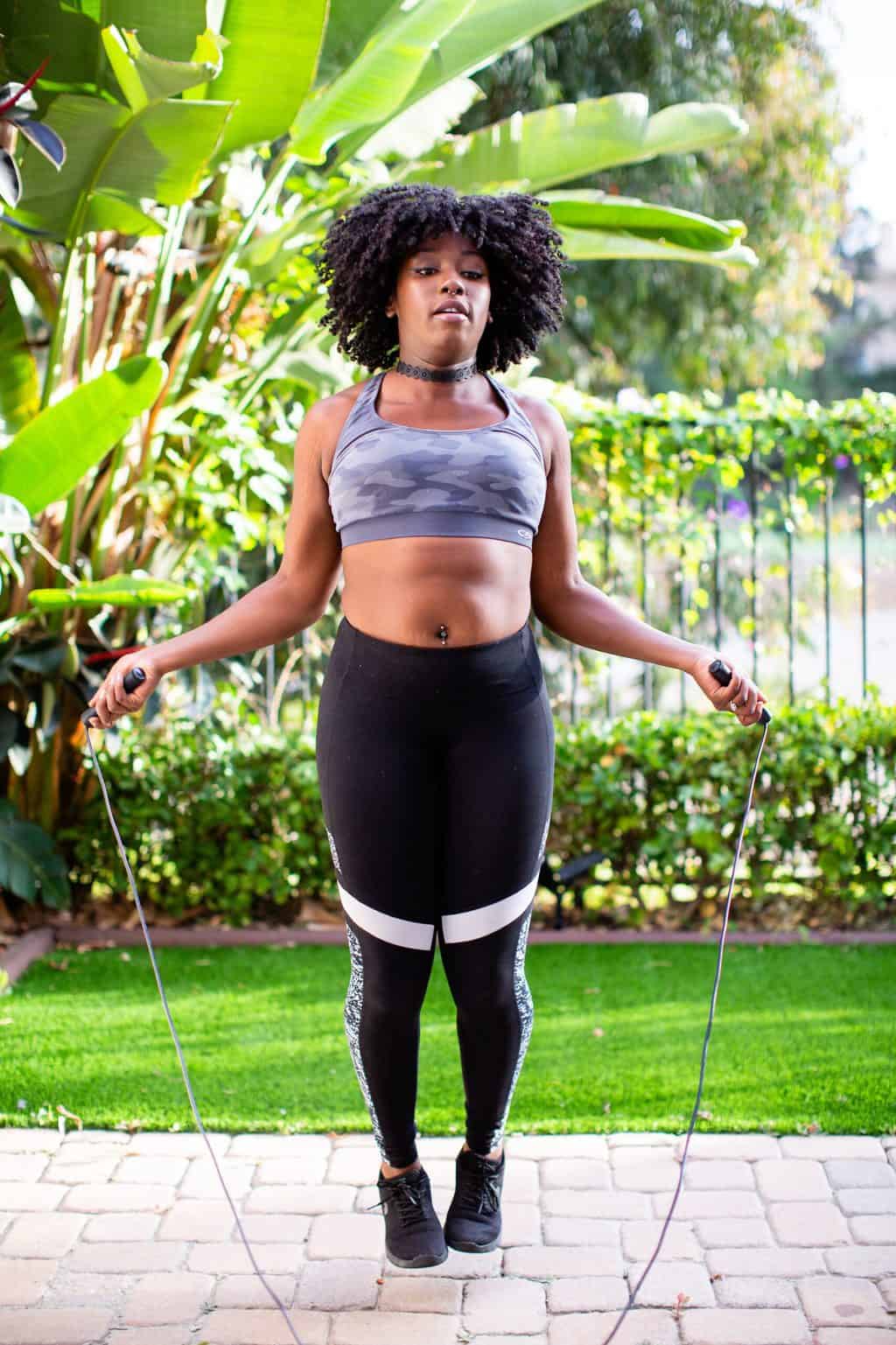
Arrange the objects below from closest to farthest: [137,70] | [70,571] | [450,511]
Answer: [450,511] < [137,70] < [70,571]

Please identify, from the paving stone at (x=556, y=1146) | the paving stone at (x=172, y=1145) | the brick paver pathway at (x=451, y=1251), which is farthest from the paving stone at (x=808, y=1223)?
the paving stone at (x=172, y=1145)

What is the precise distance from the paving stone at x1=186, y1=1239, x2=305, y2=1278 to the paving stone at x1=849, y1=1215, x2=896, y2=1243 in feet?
3.94

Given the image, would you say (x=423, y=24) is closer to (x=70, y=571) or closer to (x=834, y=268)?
(x=70, y=571)

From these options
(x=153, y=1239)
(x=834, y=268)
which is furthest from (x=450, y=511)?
(x=834, y=268)

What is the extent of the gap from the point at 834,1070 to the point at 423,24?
11.3ft

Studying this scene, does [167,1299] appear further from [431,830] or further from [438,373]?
[438,373]

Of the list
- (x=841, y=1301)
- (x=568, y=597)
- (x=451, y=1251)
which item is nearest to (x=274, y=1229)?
(x=451, y=1251)

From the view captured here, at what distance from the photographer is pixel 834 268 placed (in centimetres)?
1186

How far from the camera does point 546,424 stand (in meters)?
2.81

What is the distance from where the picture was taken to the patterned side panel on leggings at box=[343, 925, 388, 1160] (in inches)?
110

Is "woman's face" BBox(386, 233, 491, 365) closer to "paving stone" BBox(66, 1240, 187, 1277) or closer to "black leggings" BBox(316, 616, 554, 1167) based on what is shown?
"black leggings" BBox(316, 616, 554, 1167)

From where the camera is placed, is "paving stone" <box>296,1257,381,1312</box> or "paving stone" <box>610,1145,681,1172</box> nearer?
"paving stone" <box>296,1257,381,1312</box>

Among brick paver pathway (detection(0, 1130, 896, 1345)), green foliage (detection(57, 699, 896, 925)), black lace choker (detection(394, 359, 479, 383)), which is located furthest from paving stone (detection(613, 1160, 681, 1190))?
green foliage (detection(57, 699, 896, 925))

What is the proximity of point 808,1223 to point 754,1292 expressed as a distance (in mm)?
357
